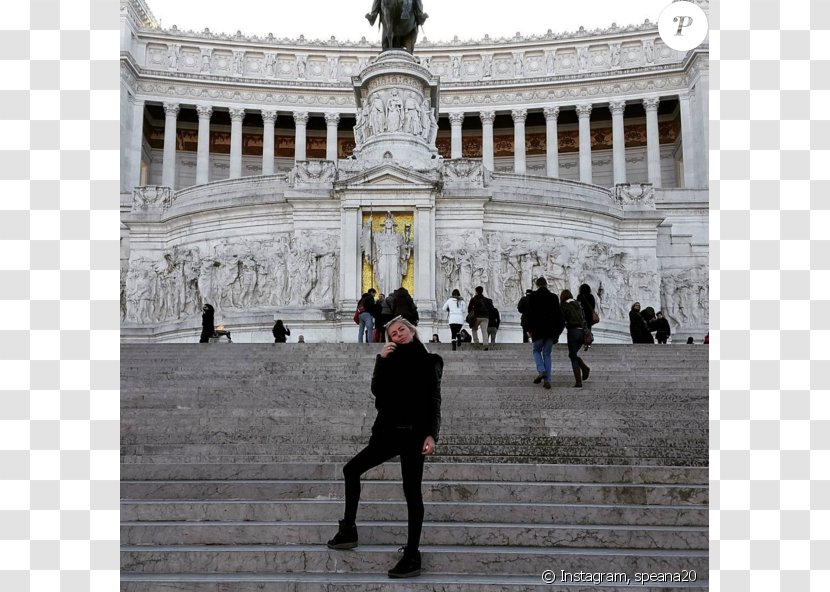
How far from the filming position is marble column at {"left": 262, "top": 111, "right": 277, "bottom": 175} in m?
65.6

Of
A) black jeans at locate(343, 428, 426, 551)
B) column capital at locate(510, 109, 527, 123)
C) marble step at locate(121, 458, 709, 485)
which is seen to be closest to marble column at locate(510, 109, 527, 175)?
column capital at locate(510, 109, 527, 123)

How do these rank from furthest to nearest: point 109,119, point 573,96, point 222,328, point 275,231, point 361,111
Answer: point 573,96, point 361,111, point 275,231, point 222,328, point 109,119

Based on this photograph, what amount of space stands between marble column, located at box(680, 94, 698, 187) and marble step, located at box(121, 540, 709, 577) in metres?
54.3

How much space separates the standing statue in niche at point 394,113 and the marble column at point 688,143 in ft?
108

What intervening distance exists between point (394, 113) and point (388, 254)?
23.6 ft

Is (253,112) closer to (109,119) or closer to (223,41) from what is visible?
(223,41)

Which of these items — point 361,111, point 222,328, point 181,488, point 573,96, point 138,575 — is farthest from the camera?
point 573,96

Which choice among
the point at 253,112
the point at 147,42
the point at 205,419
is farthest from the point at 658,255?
the point at 147,42

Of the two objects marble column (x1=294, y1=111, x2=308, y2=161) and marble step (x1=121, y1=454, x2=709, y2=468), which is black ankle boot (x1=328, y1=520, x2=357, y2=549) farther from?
marble column (x1=294, y1=111, x2=308, y2=161)

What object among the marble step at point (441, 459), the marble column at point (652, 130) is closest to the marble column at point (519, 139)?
the marble column at point (652, 130)

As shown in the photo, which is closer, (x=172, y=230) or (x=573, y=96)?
(x=172, y=230)

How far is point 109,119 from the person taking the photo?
5680 mm

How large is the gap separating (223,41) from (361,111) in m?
38.8

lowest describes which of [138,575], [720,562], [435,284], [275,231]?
[138,575]
